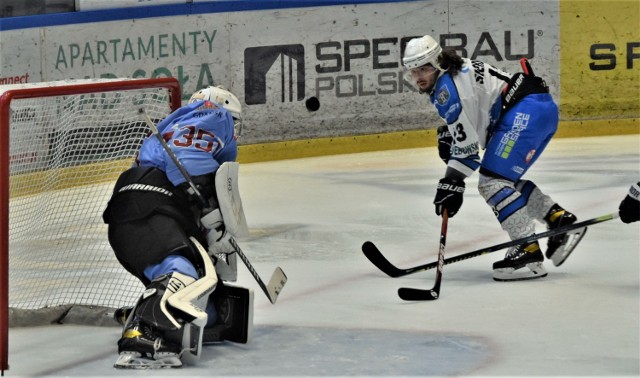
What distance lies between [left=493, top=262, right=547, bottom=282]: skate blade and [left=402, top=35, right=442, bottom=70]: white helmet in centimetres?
79

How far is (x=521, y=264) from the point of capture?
5055mm

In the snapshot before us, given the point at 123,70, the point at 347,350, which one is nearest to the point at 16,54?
the point at 123,70

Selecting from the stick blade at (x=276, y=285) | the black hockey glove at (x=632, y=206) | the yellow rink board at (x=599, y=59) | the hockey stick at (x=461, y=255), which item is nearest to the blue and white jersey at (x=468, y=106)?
the hockey stick at (x=461, y=255)

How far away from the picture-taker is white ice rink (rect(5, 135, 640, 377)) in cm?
394

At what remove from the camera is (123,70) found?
7.93 m

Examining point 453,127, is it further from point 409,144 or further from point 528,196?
point 409,144

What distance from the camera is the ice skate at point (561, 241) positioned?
5164 millimetres

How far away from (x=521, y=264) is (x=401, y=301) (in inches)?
20.7

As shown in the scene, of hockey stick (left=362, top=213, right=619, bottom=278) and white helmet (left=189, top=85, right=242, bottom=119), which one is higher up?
white helmet (left=189, top=85, right=242, bottom=119)

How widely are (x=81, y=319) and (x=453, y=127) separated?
1.52m

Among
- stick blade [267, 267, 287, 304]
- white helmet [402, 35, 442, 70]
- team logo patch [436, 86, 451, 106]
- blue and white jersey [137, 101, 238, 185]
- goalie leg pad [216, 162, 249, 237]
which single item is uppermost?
white helmet [402, 35, 442, 70]

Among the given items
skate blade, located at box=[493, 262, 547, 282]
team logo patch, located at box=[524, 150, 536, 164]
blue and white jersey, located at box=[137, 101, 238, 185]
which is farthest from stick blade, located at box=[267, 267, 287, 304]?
team logo patch, located at box=[524, 150, 536, 164]

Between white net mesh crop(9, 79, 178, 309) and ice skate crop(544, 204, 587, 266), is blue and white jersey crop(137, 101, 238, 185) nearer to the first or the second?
white net mesh crop(9, 79, 178, 309)

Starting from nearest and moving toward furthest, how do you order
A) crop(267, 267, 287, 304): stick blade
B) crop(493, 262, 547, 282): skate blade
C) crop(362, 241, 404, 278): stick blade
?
crop(267, 267, 287, 304): stick blade < crop(493, 262, 547, 282): skate blade < crop(362, 241, 404, 278): stick blade
